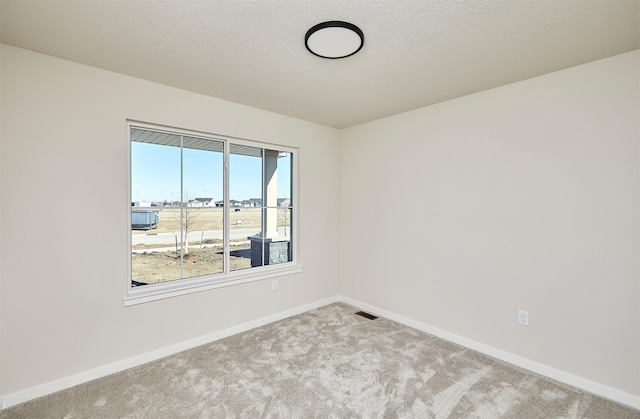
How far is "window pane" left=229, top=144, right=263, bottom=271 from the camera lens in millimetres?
3305

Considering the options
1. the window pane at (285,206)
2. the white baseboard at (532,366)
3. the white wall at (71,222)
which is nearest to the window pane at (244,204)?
the window pane at (285,206)

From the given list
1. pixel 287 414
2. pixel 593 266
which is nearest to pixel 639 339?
pixel 593 266

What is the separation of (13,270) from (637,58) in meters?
4.55

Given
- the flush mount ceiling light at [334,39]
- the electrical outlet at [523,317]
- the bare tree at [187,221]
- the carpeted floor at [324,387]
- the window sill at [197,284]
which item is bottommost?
the carpeted floor at [324,387]

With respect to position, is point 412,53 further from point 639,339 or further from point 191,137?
point 639,339

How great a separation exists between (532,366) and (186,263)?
10.7 ft

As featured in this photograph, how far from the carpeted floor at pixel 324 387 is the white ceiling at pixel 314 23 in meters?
2.45

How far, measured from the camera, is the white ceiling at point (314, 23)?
165 centimetres

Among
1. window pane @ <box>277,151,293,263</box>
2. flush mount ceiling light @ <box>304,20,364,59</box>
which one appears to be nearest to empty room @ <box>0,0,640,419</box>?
flush mount ceiling light @ <box>304,20,364,59</box>

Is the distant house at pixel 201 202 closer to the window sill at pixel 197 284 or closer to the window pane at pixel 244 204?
the window pane at pixel 244 204

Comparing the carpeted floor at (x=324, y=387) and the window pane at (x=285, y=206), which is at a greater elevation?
the window pane at (x=285, y=206)

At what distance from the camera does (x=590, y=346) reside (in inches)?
88.6

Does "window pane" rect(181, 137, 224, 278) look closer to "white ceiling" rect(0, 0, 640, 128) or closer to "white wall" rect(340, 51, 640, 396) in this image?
"white ceiling" rect(0, 0, 640, 128)

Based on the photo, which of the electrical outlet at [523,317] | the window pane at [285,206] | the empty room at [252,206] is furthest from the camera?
the window pane at [285,206]
